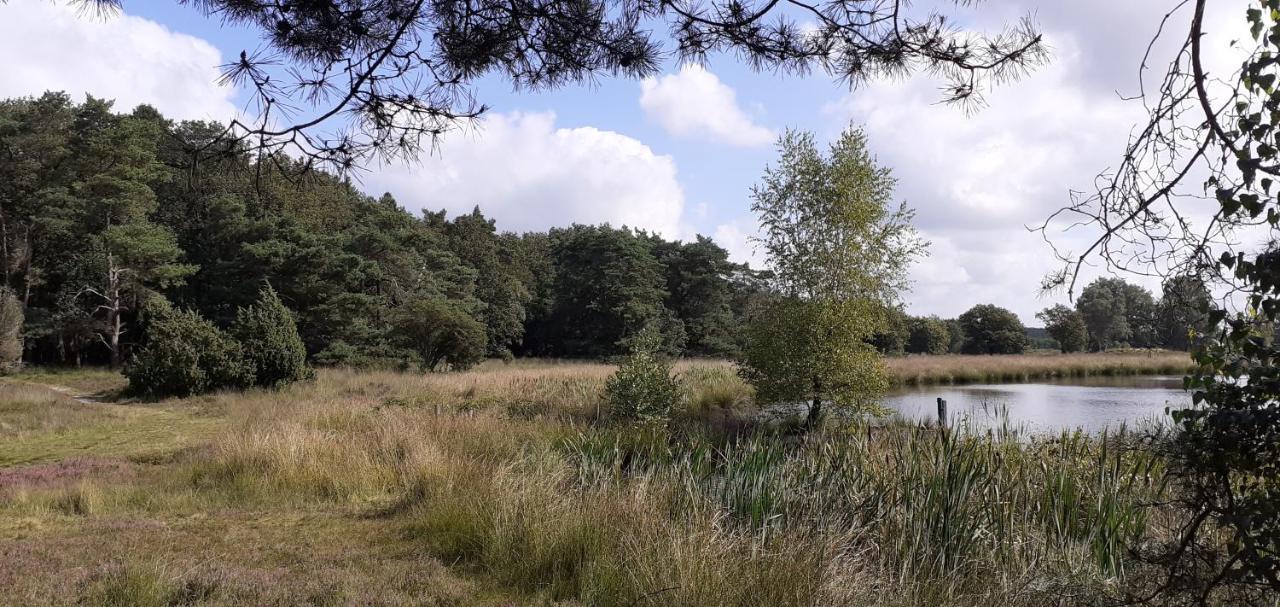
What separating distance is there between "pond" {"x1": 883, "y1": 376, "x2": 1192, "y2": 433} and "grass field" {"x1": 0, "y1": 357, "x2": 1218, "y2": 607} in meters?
8.76

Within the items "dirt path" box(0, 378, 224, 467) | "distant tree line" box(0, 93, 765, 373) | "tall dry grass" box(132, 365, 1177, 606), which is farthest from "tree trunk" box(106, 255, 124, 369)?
"tall dry grass" box(132, 365, 1177, 606)

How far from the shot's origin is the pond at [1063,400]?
16094 millimetres

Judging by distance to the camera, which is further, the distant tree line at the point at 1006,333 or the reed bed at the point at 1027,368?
the distant tree line at the point at 1006,333

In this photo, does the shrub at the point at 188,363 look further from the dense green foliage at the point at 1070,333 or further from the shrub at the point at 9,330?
the dense green foliage at the point at 1070,333

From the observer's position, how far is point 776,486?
5152 millimetres

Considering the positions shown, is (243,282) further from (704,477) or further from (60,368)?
(704,477)

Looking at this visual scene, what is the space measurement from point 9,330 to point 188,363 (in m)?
12.5

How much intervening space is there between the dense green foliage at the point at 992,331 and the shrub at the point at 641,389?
161 ft

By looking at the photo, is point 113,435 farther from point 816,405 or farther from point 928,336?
point 928,336

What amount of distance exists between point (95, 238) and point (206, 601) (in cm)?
3325

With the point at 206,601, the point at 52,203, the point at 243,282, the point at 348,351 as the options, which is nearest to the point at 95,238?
the point at 52,203

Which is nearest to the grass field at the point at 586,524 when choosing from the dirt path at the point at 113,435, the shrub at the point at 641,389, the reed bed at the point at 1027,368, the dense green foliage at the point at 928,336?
the dirt path at the point at 113,435

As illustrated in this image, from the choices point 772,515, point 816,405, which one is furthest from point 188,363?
point 772,515

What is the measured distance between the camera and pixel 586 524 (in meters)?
4.71
